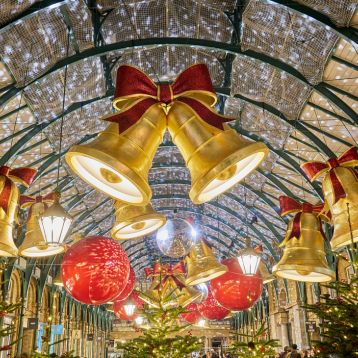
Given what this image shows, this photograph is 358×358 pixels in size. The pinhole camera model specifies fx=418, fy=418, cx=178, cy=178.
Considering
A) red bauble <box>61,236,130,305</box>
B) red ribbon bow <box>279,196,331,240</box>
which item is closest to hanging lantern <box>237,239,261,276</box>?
red ribbon bow <box>279,196,331,240</box>

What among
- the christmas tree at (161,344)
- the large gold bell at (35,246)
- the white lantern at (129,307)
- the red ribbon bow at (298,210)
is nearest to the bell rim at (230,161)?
the large gold bell at (35,246)

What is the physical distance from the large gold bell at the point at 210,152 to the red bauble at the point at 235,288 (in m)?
4.88

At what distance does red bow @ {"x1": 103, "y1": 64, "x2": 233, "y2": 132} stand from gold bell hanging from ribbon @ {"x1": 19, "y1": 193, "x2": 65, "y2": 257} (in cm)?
205

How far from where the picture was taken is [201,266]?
5781 mm

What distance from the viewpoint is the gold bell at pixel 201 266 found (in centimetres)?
554

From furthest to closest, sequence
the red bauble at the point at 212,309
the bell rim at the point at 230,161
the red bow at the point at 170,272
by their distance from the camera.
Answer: the red bauble at the point at 212,309 < the red bow at the point at 170,272 < the bell rim at the point at 230,161

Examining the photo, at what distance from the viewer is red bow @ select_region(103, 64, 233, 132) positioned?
84.6 inches

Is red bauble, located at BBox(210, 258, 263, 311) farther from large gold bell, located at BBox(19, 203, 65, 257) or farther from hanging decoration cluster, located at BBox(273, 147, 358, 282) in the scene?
large gold bell, located at BBox(19, 203, 65, 257)

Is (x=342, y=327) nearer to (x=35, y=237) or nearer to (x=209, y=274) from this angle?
(x=209, y=274)

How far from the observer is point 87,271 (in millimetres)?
4785

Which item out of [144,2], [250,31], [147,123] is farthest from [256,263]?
[144,2]

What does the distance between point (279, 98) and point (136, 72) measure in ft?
32.8

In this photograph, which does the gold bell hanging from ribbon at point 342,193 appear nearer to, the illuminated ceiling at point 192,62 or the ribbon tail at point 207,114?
the ribbon tail at point 207,114

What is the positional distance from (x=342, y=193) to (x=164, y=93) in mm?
2067
